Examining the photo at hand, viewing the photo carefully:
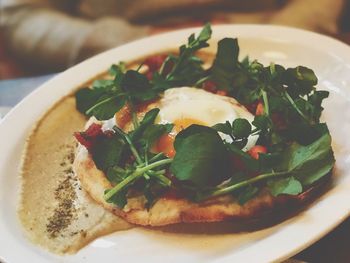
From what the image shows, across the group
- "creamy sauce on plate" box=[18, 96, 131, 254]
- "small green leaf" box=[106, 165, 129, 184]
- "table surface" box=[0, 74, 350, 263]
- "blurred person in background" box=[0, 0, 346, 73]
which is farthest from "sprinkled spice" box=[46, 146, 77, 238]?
"blurred person in background" box=[0, 0, 346, 73]

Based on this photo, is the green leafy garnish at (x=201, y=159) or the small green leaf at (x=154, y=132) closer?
the green leafy garnish at (x=201, y=159)

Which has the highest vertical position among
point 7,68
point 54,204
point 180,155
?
point 180,155

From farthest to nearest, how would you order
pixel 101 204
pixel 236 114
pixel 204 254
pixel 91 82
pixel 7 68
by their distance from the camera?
pixel 7 68, pixel 91 82, pixel 236 114, pixel 101 204, pixel 204 254

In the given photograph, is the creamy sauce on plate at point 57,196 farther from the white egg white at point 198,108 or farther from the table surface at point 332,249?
the table surface at point 332,249

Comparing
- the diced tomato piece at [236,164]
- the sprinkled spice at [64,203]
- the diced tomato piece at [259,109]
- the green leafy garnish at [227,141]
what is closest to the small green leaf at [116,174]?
the green leafy garnish at [227,141]

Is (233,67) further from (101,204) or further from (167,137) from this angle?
(101,204)

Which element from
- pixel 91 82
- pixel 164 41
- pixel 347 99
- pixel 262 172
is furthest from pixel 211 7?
pixel 262 172
